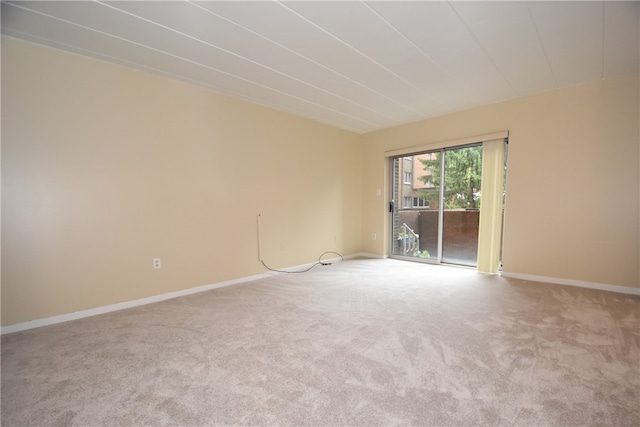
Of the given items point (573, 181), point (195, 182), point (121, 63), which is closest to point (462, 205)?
point (573, 181)

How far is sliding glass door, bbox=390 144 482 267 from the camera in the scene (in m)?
4.23

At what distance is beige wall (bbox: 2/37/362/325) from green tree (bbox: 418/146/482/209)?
2.39 metres

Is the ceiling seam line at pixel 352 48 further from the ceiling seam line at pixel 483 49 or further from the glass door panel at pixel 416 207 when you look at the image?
the glass door panel at pixel 416 207

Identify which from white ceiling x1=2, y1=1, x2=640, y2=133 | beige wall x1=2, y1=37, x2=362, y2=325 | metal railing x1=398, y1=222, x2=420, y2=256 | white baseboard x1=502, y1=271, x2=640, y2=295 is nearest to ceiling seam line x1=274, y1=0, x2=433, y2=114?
white ceiling x1=2, y1=1, x2=640, y2=133

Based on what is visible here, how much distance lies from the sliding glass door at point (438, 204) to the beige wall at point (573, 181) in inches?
20.1

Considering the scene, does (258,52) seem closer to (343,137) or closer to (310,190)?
(310,190)

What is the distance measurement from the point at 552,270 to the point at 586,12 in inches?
112

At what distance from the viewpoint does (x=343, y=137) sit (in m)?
5.07

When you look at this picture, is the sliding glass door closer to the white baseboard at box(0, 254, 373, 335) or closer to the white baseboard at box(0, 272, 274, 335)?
the white baseboard at box(0, 254, 373, 335)

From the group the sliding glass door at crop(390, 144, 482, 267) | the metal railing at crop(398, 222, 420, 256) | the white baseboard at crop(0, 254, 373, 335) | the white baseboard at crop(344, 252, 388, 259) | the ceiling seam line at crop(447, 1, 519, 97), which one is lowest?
the white baseboard at crop(344, 252, 388, 259)

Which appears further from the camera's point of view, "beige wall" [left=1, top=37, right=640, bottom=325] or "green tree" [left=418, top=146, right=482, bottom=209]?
"green tree" [left=418, top=146, right=482, bottom=209]

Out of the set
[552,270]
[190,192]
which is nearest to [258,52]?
[190,192]

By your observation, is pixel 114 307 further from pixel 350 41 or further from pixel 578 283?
pixel 578 283

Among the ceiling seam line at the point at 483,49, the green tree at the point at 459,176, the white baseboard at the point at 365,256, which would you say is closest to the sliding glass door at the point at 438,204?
the green tree at the point at 459,176
